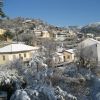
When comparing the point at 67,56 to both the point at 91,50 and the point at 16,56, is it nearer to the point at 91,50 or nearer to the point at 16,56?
the point at 91,50

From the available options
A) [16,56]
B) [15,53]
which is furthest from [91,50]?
[15,53]

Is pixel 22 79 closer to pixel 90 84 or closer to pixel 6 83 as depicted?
pixel 6 83

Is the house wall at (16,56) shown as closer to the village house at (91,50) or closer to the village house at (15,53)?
the village house at (15,53)

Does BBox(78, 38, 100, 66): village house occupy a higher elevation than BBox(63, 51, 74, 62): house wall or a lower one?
higher

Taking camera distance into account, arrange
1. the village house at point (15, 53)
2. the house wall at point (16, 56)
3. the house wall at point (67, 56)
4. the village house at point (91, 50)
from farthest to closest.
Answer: the house wall at point (67, 56) < the village house at point (15, 53) < the house wall at point (16, 56) < the village house at point (91, 50)

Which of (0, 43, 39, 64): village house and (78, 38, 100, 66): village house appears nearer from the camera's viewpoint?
(78, 38, 100, 66): village house

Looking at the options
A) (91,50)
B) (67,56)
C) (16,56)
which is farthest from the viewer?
(67,56)

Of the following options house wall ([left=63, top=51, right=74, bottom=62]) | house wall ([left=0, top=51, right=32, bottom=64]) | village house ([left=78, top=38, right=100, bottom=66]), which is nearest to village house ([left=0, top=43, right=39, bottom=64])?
house wall ([left=0, top=51, right=32, bottom=64])

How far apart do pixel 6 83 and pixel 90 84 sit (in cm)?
816

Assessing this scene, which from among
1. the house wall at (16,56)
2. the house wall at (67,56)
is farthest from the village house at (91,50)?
the house wall at (16,56)

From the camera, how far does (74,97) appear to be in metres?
Answer: 23.8

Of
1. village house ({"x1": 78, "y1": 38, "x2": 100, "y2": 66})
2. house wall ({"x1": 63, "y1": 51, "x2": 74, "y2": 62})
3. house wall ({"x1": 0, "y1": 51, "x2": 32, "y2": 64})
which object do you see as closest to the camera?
village house ({"x1": 78, "y1": 38, "x2": 100, "y2": 66})

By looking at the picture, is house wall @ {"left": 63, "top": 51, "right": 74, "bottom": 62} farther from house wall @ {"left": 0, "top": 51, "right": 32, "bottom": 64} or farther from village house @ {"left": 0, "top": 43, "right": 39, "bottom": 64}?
house wall @ {"left": 0, "top": 51, "right": 32, "bottom": 64}

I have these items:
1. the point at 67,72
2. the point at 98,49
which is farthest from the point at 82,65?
the point at 98,49
